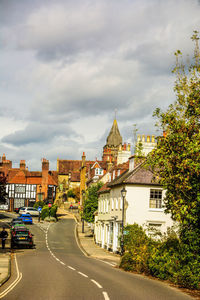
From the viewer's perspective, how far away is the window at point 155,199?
41.1m

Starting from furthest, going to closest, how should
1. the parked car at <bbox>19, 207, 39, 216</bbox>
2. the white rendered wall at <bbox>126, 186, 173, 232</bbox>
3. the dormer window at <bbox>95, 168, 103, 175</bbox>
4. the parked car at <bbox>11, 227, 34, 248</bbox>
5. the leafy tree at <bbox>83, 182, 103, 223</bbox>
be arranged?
Result: the dormer window at <bbox>95, 168, 103, 175</bbox> → the parked car at <bbox>19, 207, 39, 216</bbox> → the leafy tree at <bbox>83, 182, 103, 223</bbox> → the parked car at <bbox>11, 227, 34, 248</bbox> → the white rendered wall at <bbox>126, 186, 173, 232</bbox>

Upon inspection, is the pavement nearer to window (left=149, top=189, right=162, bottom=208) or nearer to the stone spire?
window (left=149, top=189, right=162, bottom=208)

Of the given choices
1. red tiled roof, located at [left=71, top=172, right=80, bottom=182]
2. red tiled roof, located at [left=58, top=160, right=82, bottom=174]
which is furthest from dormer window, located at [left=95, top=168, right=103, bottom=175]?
red tiled roof, located at [left=58, top=160, right=82, bottom=174]

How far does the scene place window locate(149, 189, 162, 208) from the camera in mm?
41062

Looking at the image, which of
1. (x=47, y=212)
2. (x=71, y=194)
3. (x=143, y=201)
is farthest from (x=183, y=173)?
(x=71, y=194)

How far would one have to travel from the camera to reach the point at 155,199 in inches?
1624

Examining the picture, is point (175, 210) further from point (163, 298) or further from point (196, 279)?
point (163, 298)

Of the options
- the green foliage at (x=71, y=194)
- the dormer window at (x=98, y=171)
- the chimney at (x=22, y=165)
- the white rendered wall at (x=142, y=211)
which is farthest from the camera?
the green foliage at (x=71, y=194)

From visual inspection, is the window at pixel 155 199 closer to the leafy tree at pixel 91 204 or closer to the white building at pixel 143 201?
the white building at pixel 143 201

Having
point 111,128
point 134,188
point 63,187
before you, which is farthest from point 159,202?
point 111,128

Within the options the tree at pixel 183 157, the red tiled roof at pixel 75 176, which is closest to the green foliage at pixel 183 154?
the tree at pixel 183 157

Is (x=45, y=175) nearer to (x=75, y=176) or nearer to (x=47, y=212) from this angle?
(x=47, y=212)

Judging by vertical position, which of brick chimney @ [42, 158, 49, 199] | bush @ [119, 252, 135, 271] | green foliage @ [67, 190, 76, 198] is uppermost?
brick chimney @ [42, 158, 49, 199]

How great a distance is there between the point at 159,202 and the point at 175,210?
23.0 meters
